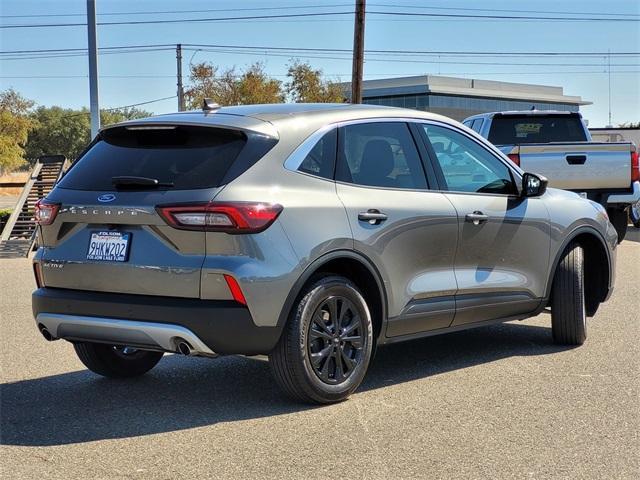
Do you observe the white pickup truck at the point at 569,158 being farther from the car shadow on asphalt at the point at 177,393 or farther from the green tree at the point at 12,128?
the green tree at the point at 12,128

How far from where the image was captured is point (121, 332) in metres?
5.27

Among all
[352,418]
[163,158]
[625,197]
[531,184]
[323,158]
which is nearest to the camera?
[352,418]

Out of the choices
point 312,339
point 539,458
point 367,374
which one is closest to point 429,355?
point 367,374

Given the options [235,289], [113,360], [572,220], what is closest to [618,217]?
[572,220]

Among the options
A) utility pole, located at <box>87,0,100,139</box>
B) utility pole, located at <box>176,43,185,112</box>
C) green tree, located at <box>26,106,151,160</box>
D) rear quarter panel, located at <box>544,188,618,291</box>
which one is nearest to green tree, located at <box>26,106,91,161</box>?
green tree, located at <box>26,106,151,160</box>

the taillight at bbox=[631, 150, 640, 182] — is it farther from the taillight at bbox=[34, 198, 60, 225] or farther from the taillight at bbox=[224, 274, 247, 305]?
the taillight at bbox=[34, 198, 60, 225]

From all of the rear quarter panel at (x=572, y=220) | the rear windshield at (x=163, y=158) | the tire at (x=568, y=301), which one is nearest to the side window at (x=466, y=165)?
the rear quarter panel at (x=572, y=220)

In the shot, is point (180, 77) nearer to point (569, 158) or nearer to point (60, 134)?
point (569, 158)

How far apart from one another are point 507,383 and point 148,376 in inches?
96.8

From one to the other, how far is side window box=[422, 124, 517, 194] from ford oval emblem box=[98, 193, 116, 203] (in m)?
2.27

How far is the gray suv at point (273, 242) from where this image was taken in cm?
514

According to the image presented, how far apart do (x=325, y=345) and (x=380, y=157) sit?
1328 millimetres

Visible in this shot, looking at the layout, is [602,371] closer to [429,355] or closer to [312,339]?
[429,355]

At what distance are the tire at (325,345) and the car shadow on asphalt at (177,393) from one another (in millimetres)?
212
